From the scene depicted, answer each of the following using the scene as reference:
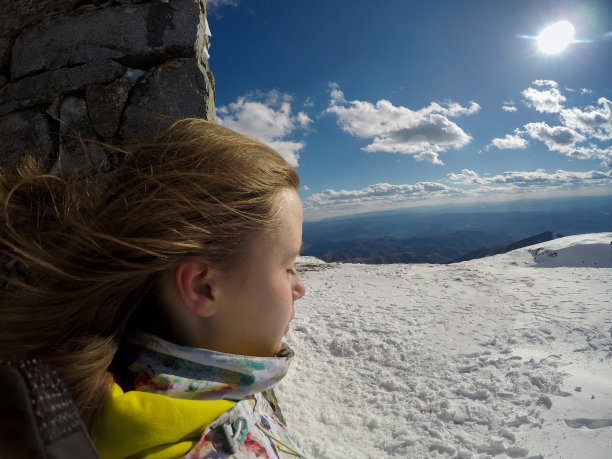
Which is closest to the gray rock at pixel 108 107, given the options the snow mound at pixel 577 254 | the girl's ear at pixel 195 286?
the girl's ear at pixel 195 286

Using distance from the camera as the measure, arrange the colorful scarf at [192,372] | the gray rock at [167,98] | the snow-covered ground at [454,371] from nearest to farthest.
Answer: the colorful scarf at [192,372] → the gray rock at [167,98] → the snow-covered ground at [454,371]

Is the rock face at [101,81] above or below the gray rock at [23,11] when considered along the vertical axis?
below

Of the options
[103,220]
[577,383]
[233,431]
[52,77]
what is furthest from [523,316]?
[52,77]

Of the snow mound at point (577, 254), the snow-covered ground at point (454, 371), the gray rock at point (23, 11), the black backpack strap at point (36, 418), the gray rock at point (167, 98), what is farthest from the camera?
the snow mound at point (577, 254)

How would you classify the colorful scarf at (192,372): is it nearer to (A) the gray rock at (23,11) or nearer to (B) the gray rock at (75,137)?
(B) the gray rock at (75,137)

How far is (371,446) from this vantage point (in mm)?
2787

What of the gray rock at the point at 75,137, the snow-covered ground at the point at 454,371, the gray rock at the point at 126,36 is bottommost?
the snow-covered ground at the point at 454,371

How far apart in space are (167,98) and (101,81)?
55cm

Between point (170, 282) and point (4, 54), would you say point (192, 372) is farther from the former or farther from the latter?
point (4, 54)

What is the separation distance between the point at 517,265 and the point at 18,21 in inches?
456

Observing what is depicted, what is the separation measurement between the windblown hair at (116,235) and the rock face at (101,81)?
150 centimetres

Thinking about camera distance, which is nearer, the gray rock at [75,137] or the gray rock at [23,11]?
the gray rock at [75,137]

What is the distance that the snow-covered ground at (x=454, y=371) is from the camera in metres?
2.78

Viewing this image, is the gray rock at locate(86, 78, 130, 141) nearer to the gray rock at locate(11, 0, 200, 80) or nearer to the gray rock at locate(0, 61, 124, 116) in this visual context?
the gray rock at locate(0, 61, 124, 116)
